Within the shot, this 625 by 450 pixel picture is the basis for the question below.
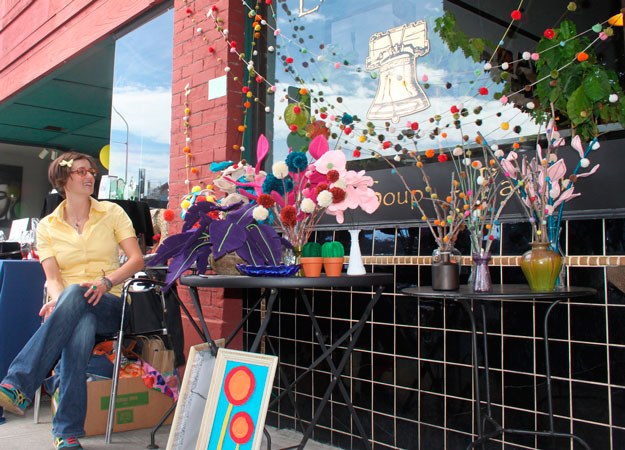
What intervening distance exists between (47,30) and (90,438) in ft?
14.5

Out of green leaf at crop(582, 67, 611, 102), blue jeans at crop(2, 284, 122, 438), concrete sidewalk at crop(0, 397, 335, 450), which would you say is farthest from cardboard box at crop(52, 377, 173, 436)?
green leaf at crop(582, 67, 611, 102)

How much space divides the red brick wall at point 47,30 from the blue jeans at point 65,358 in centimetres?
240

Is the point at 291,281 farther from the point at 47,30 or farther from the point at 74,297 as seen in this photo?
the point at 47,30

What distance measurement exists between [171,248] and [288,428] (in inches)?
49.8

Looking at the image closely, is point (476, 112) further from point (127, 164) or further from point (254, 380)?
point (127, 164)

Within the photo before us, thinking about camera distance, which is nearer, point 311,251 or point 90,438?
point 311,251

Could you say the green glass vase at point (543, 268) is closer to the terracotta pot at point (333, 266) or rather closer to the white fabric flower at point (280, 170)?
the terracotta pot at point (333, 266)

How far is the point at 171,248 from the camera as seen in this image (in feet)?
6.90

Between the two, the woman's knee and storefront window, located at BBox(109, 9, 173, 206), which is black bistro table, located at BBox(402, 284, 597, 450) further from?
storefront window, located at BBox(109, 9, 173, 206)

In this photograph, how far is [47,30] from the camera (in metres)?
5.73

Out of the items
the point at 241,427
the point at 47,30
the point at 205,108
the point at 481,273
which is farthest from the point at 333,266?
the point at 47,30

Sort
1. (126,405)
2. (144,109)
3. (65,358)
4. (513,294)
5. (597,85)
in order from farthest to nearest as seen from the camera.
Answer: (144,109) < (126,405) < (65,358) < (597,85) < (513,294)

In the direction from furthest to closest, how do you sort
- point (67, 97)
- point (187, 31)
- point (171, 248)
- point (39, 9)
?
point (67, 97), point (39, 9), point (187, 31), point (171, 248)

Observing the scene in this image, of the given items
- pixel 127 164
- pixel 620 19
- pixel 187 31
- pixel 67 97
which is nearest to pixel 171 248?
pixel 620 19
